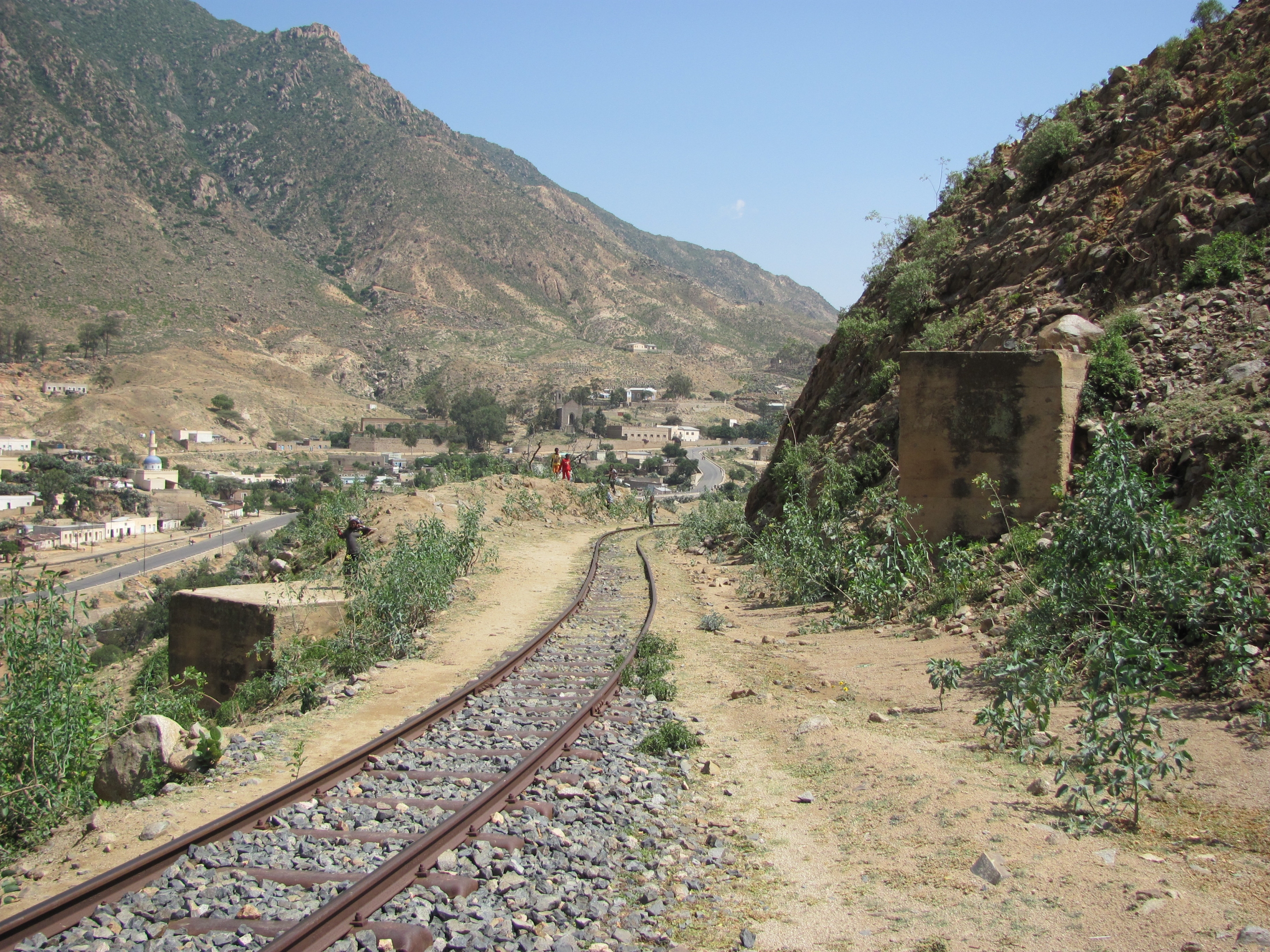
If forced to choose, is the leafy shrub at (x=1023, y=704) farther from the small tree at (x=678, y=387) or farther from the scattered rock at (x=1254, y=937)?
the small tree at (x=678, y=387)

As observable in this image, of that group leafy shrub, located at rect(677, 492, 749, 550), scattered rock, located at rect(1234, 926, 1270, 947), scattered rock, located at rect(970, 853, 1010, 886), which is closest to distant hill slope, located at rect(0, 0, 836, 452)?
leafy shrub, located at rect(677, 492, 749, 550)

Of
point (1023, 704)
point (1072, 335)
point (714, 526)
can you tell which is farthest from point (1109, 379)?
point (714, 526)

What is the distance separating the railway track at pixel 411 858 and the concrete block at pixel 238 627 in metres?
3.76

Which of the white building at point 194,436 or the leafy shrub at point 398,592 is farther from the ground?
the white building at point 194,436

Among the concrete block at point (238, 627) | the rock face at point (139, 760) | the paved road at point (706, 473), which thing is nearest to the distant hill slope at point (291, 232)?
the paved road at point (706, 473)

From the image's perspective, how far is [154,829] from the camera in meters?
5.34

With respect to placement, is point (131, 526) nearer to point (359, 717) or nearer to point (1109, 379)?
point (359, 717)

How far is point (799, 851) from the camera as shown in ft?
16.5

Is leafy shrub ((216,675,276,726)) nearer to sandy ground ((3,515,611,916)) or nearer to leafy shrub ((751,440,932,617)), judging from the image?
sandy ground ((3,515,611,916))

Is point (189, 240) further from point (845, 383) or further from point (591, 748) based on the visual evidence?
point (591, 748)

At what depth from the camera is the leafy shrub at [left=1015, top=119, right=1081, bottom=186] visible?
16.8 metres

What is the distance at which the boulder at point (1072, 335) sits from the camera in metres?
11.7

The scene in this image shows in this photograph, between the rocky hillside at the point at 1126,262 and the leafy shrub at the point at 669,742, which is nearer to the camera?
the leafy shrub at the point at 669,742

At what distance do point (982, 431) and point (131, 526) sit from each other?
5441 centimetres
